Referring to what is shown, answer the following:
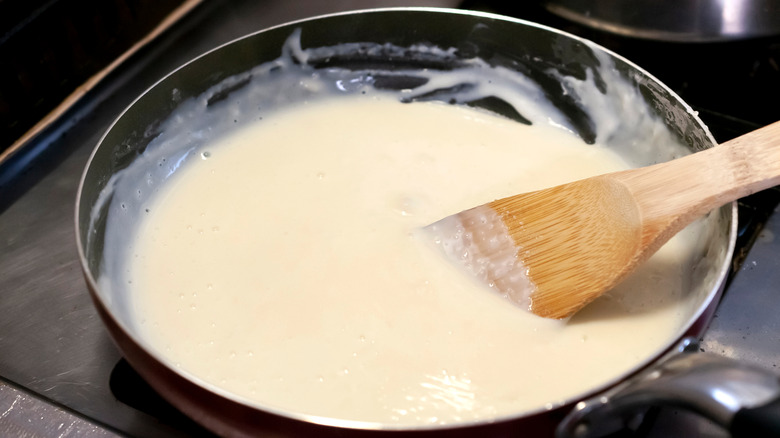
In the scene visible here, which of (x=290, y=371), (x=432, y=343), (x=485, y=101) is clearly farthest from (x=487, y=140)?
(x=290, y=371)

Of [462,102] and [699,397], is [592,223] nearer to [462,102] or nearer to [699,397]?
[699,397]

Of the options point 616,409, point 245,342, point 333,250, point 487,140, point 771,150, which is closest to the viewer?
point 616,409

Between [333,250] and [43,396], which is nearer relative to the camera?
[43,396]

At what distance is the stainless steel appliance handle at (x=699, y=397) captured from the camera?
0.48 metres

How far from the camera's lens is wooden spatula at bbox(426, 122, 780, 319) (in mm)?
777

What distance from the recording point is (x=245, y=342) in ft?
2.81

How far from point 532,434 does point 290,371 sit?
1.07 feet

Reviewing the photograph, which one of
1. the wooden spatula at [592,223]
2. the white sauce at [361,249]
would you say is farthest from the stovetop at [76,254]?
the wooden spatula at [592,223]

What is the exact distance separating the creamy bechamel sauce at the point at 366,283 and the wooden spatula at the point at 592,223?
0.04 meters

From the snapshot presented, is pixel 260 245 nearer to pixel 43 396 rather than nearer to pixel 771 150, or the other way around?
pixel 43 396

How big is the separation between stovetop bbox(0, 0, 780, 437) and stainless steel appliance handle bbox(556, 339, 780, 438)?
244 mm

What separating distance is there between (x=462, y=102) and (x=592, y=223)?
49 centimetres

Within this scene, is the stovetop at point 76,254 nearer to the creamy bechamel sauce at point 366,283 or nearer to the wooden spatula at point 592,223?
the creamy bechamel sauce at point 366,283

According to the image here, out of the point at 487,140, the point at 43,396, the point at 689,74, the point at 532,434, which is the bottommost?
the point at 43,396
